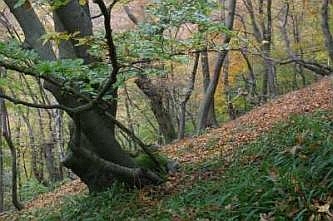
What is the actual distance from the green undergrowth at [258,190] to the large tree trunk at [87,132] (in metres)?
0.36

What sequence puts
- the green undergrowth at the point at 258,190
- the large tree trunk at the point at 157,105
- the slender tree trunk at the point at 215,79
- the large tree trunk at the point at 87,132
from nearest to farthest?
the green undergrowth at the point at 258,190 → the large tree trunk at the point at 87,132 → the slender tree trunk at the point at 215,79 → the large tree trunk at the point at 157,105

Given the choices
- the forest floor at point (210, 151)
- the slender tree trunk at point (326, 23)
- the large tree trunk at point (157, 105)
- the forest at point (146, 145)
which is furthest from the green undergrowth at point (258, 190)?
the slender tree trunk at point (326, 23)

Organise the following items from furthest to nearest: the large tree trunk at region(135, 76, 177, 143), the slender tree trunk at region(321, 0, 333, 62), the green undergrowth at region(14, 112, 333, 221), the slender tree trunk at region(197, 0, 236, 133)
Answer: the slender tree trunk at region(321, 0, 333, 62), the large tree trunk at region(135, 76, 177, 143), the slender tree trunk at region(197, 0, 236, 133), the green undergrowth at region(14, 112, 333, 221)

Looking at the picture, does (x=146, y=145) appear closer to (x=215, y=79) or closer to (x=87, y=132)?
(x=87, y=132)

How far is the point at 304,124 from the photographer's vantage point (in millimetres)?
7941

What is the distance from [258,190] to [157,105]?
10.5 metres

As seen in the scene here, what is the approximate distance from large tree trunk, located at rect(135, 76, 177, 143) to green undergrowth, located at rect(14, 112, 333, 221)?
6.10 metres

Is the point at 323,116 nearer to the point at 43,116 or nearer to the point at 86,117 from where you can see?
the point at 86,117

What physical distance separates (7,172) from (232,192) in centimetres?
2439

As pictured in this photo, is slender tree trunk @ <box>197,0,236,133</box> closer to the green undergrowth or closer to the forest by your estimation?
the forest

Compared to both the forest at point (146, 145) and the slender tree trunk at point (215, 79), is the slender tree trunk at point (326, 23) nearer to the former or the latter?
the slender tree trunk at point (215, 79)

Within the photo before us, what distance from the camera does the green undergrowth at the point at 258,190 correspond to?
5.05m

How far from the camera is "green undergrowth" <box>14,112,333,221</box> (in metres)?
5.05

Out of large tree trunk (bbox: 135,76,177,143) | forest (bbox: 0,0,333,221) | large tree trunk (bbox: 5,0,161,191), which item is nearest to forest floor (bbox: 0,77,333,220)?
forest (bbox: 0,0,333,221)
